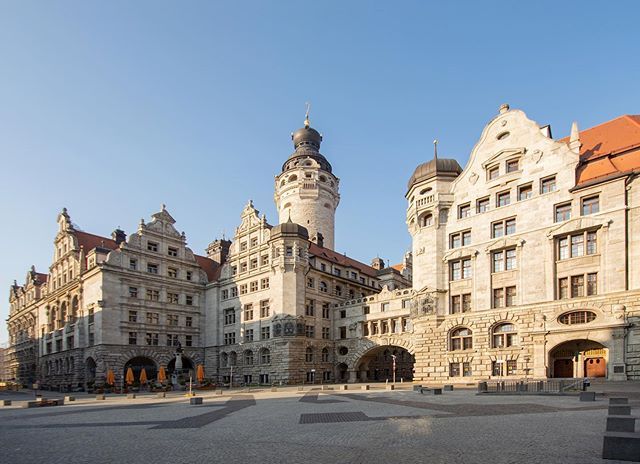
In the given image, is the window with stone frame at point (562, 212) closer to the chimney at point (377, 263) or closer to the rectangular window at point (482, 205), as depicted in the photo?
the rectangular window at point (482, 205)

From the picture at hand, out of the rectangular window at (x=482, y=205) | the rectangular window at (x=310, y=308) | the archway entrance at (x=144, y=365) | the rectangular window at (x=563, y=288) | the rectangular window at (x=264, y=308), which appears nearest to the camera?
the rectangular window at (x=563, y=288)

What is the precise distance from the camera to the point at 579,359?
35.7 m

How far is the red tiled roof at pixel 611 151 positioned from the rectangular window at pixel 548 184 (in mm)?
1860

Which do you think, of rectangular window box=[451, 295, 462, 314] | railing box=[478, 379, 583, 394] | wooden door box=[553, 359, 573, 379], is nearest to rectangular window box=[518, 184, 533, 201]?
rectangular window box=[451, 295, 462, 314]

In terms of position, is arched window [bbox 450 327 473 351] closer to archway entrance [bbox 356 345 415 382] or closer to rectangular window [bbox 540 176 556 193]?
rectangular window [bbox 540 176 556 193]

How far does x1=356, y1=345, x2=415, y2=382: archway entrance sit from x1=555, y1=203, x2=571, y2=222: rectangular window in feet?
90.5

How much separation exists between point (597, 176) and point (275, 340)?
3701 cm

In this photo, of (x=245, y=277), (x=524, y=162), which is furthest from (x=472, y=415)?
(x=245, y=277)

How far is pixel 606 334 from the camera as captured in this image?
33031 mm

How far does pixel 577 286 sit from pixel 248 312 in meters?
38.1

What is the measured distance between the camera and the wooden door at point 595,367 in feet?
112

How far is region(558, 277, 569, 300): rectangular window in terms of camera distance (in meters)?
36.2

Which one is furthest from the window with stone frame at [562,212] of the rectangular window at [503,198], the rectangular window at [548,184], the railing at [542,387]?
the railing at [542,387]

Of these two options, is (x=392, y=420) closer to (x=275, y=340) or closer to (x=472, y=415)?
(x=472, y=415)
